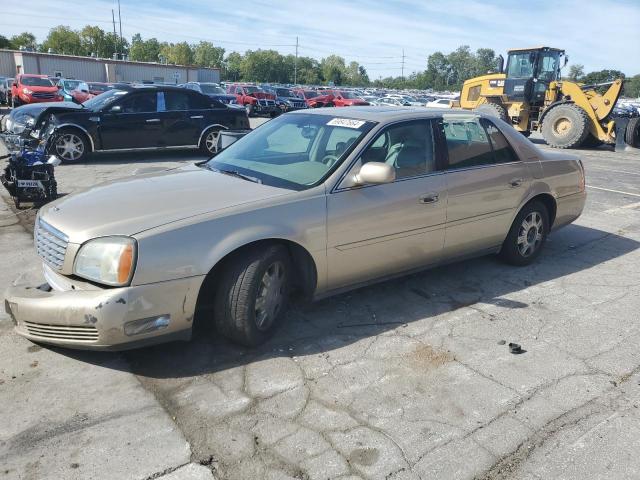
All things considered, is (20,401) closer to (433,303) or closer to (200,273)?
(200,273)

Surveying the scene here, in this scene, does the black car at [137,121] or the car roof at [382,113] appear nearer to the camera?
the car roof at [382,113]

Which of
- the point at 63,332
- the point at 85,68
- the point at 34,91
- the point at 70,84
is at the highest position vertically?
the point at 85,68

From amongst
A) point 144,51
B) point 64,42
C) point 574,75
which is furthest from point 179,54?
point 574,75

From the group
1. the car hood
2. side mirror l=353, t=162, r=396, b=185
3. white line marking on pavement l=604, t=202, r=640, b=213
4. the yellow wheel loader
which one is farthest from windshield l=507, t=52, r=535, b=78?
the car hood

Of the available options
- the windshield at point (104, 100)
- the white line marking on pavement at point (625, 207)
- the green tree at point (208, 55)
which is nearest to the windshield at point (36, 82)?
the windshield at point (104, 100)

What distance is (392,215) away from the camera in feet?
13.3

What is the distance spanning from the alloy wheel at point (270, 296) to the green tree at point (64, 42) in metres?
110

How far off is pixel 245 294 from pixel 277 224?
494mm

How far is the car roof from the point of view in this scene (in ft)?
14.1

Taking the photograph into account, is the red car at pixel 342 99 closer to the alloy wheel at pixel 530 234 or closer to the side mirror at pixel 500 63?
the side mirror at pixel 500 63

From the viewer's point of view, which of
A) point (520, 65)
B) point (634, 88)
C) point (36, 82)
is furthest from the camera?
point (634, 88)

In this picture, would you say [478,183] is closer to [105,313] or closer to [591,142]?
[105,313]

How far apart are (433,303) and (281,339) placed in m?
1.43

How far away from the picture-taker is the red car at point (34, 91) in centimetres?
2212
